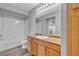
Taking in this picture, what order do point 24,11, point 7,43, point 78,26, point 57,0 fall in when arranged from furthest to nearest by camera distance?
1. point 7,43
2. point 24,11
3. point 57,0
4. point 78,26

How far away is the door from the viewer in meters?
1.03

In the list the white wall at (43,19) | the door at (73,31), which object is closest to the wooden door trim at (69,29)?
the door at (73,31)

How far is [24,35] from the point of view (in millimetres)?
1915

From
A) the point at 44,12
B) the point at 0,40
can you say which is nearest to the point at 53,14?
the point at 44,12

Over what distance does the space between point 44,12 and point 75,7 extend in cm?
103

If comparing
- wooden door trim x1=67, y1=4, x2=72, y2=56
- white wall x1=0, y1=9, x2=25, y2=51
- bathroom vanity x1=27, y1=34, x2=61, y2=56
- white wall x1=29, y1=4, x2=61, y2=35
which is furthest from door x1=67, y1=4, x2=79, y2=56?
white wall x1=0, y1=9, x2=25, y2=51

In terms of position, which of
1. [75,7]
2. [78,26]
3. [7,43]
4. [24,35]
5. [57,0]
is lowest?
[7,43]

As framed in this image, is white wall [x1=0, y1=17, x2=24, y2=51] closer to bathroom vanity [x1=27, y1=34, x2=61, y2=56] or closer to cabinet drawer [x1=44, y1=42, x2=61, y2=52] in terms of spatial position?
bathroom vanity [x1=27, y1=34, x2=61, y2=56]

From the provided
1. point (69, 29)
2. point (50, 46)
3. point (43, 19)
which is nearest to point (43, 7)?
point (43, 19)

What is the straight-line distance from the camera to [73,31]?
41.4 inches

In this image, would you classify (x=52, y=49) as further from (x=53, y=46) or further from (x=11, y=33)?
(x=11, y=33)

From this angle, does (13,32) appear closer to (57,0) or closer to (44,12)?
(44,12)

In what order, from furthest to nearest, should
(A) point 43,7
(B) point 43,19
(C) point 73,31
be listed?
(B) point 43,19 → (A) point 43,7 → (C) point 73,31

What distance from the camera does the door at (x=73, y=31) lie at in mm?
1034
